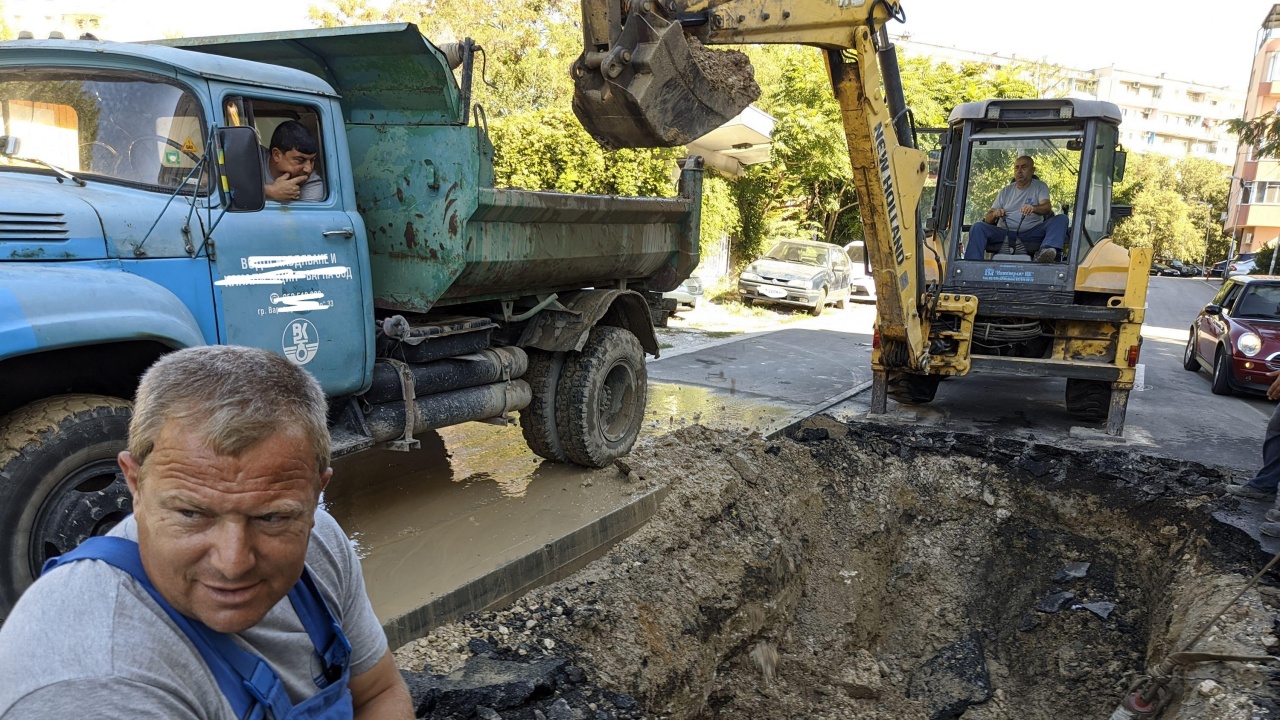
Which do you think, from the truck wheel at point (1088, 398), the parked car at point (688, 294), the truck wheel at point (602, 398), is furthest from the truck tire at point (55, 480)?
the parked car at point (688, 294)

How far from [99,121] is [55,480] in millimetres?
1624

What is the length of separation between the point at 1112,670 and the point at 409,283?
15.5 feet

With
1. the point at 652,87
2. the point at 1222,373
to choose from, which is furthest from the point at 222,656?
the point at 1222,373

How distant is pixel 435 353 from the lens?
495cm

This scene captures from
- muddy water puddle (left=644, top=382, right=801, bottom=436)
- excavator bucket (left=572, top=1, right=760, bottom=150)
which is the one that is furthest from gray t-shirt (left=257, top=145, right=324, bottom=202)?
muddy water puddle (left=644, top=382, right=801, bottom=436)

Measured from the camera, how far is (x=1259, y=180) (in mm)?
46188

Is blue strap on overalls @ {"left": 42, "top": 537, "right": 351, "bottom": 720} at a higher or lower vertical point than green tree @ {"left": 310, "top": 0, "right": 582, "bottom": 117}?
lower

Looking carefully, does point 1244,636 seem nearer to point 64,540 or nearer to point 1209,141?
point 64,540

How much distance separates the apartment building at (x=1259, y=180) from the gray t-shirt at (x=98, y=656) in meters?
54.4

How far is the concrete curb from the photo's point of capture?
390 cm

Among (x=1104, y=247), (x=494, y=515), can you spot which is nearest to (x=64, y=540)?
(x=494, y=515)

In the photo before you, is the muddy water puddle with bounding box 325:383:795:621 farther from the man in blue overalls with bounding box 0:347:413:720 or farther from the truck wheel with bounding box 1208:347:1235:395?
the truck wheel with bounding box 1208:347:1235:395

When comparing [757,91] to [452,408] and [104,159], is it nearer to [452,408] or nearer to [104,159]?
[452,408]

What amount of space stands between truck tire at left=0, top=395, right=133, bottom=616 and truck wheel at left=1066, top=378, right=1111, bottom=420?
26.7ft
